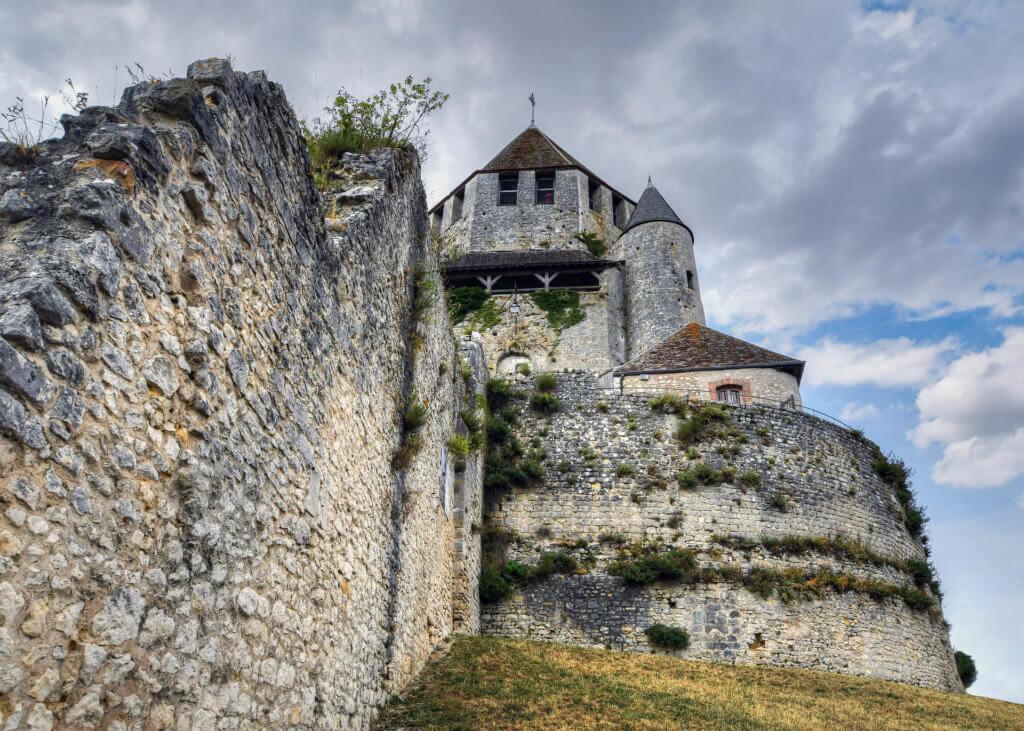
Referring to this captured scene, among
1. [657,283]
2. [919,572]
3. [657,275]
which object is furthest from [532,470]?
[657,275]

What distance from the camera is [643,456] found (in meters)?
15.0

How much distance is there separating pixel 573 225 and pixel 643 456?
58.2 ft

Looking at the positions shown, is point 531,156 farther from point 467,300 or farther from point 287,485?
point 287,485

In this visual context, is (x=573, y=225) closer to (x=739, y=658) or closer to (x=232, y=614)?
(x=739, y=658)

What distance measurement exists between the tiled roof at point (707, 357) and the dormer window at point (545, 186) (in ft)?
44.5

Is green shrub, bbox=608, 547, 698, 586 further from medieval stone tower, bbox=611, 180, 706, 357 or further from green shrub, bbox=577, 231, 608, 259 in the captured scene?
green shrub, bbox=577, 231, 608, 259

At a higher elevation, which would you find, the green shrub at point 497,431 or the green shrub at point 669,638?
the green shrub at point 497,431

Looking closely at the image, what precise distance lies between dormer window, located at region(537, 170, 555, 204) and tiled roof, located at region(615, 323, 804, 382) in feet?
44.5

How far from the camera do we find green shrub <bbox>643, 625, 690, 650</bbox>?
41.4 ft

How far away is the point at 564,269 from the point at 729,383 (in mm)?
11503

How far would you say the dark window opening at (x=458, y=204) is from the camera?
109ft

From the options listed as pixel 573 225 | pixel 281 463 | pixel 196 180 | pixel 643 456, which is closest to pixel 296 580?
pixel 281 463

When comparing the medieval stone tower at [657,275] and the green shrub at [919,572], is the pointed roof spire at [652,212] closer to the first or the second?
the medieval stone tower at [657,275]

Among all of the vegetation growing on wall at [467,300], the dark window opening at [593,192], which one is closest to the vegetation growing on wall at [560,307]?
the vegetation growing on wall at [467,300]
